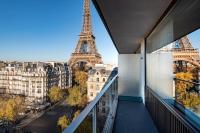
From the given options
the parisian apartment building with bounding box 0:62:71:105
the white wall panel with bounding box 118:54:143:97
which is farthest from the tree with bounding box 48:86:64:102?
the white wall panel with bounding box 118:54:143:97

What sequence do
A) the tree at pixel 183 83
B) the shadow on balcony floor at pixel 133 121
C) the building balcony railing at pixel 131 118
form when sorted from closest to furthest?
the building balcony railing at pixel 131 118
the tree at pixel 183 83
the shadow on balcony floor at pixel 133 121

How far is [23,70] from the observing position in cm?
2400

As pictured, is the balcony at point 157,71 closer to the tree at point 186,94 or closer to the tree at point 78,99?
the tree at point 186,94

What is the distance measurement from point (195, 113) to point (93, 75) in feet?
39.4

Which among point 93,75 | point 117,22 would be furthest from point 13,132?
point 117,22

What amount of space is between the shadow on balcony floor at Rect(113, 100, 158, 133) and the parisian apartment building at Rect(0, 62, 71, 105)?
18.9 m

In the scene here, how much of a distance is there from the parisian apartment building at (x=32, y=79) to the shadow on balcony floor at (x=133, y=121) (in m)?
18.9

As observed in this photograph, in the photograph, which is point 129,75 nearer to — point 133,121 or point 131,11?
point 133,121

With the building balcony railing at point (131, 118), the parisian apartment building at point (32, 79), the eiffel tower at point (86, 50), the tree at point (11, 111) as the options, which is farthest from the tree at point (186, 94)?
the parisian apartment building at point (32, 79)

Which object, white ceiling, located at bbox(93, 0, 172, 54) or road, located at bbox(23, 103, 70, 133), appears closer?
white ceiling, located at bbox(93, 0, 172, 54)

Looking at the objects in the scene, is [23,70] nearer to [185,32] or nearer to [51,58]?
[51,58]

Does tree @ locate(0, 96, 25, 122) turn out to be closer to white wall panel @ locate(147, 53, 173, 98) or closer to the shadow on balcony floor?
the shadow on balcony floor

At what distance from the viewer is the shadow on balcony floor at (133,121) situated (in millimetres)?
2796

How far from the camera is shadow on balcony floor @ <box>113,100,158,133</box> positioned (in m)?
2.80
